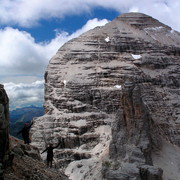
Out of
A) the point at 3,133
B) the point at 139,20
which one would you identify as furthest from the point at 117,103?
the point at 3,133

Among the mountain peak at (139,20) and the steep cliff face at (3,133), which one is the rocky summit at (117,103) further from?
the steep cliff face at (3,133)

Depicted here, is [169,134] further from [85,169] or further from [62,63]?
[62,63]

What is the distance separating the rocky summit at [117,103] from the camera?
34.5 m

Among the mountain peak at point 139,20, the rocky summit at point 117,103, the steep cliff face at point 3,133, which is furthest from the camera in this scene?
the mountain peak at point 139,20

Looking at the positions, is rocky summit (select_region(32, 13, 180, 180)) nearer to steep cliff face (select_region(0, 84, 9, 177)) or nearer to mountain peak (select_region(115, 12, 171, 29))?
mountain peak (select_region(115, 12, 171, 29))

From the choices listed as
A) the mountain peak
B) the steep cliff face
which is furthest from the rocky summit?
the steep cliff face

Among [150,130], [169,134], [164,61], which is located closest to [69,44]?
[164,61]

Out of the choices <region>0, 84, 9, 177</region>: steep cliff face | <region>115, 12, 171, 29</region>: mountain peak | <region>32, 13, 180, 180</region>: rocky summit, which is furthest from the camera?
<region>115, 12, 171, 29</region>: mountain peak

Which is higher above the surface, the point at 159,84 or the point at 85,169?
the point at 159,84

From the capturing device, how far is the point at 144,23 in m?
98.2

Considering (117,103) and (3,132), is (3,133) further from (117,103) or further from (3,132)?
(117,103)

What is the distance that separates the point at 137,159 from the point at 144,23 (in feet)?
243

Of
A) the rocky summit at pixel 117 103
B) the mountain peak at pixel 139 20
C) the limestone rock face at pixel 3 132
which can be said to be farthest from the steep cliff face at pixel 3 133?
the mountain peak at pixel 139 20

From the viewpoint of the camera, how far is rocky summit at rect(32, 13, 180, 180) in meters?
34.5
